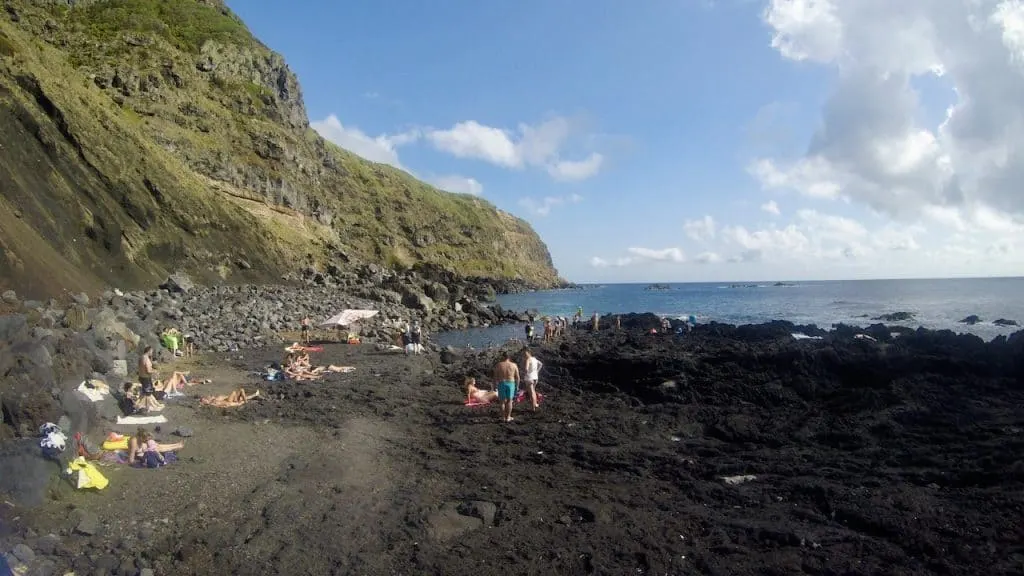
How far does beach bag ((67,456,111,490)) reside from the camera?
819cm

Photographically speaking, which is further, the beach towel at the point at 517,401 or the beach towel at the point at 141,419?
the beach towel at the point at 517,401

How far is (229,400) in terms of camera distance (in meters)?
15.0

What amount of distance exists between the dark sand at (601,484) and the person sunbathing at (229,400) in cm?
71

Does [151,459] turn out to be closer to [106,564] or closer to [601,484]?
[106,564]

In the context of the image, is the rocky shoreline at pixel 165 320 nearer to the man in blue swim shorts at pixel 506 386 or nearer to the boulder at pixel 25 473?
the boulder at pixel 25 473

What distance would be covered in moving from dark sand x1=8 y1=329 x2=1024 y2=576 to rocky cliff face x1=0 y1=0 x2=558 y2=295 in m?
17.2

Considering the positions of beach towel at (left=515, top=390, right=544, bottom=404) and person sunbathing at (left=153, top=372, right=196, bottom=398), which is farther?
beach towel at (left=515, top=390, right=544, bottom=404)

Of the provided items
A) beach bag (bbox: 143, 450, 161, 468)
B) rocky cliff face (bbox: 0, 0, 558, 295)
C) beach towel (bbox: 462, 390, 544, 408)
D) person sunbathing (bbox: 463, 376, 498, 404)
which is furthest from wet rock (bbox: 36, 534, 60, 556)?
rocky cliff face (bbox: 0, 0, 558, 295)

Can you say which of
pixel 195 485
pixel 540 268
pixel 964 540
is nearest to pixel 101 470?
pixel 195 485

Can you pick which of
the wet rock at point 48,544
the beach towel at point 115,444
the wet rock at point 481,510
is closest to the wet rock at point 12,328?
the beach towel at point 115,444

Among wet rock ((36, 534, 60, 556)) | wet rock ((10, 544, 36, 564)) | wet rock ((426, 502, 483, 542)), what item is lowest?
wet rock ((426, 502, 483, 542))

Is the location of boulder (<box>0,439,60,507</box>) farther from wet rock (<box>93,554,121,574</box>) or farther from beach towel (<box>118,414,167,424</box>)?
beach towel (<box>118,414,167,424</box>)

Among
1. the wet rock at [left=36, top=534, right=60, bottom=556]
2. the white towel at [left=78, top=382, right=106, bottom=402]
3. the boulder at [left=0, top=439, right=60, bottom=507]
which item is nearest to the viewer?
the wet rock at [left=36, top=534, right=60, bottom=556]

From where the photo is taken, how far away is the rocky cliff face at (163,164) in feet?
101
